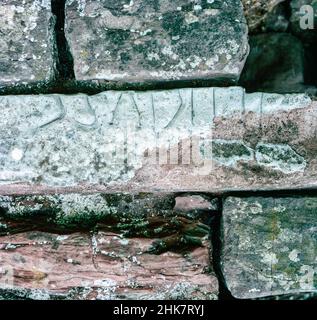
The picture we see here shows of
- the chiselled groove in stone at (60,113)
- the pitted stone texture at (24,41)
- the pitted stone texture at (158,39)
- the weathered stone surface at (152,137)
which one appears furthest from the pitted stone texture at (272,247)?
the pitted stone texture at (24,41)

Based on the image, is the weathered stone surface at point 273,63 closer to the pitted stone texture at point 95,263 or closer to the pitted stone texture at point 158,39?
the pitted stone texture at point 158,39

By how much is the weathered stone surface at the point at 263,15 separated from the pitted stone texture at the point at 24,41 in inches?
28.8

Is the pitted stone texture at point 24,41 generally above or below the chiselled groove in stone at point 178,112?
above

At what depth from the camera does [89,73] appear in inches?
61.9

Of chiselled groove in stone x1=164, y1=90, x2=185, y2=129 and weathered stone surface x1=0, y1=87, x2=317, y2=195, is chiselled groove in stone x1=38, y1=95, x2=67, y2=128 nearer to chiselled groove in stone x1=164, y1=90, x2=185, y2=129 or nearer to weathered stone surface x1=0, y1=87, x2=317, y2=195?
weathered stone surface x1=0, y1=87, x2=317, y2=195

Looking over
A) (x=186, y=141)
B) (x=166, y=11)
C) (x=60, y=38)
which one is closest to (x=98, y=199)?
(x=186, y=141)

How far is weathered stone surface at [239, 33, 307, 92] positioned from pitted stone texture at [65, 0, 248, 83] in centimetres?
40

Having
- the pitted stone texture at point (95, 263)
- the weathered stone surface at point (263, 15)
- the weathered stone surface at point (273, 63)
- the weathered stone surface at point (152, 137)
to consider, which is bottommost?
the pitted stone texture at point (95, 263)

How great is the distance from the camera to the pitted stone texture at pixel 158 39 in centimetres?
156

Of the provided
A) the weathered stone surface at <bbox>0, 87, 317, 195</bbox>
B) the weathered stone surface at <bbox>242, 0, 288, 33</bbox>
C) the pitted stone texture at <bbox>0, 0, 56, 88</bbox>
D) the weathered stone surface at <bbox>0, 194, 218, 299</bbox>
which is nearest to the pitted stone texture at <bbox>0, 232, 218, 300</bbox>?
the weathered stone surface at <bbox>0, 194, 218, 299</bbox>

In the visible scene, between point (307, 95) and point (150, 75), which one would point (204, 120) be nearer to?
point (150, 75)

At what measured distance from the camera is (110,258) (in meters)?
1.61

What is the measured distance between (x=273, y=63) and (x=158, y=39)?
0.60 meters
